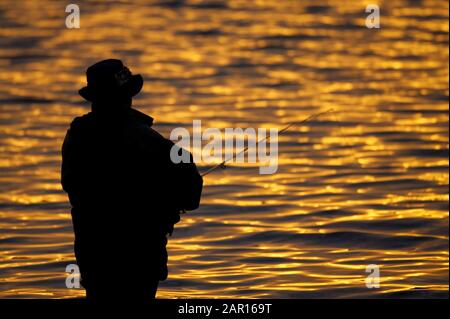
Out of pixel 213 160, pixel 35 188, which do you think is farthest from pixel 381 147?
pixel 35 188

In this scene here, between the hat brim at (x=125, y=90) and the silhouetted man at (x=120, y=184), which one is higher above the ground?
the hat brim at (x=125, y=90)

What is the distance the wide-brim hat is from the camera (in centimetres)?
684

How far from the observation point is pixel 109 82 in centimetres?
685

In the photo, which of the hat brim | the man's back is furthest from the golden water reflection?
the hat brim

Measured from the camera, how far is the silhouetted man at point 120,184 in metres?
6.78

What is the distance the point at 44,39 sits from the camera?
2419cm

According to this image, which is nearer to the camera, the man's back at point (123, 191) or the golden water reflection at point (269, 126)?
the man's back at point (123, 191)

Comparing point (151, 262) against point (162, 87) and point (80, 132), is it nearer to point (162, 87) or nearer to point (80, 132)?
point (80, 132)

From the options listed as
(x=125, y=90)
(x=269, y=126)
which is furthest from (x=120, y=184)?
(x=269, y=126)

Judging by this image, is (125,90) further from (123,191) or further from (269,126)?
(269,126)

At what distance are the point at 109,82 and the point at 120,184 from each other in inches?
18.6

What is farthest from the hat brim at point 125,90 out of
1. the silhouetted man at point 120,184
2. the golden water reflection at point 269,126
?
the golden water reflection at point 269,126

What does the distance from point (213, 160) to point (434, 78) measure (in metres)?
6.50

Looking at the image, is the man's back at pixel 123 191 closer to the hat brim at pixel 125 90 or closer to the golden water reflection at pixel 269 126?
the hat brim at pixel 125 90
